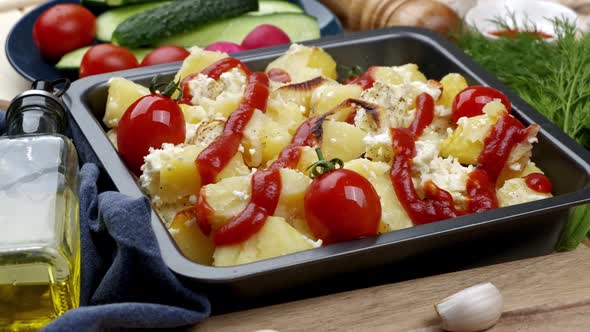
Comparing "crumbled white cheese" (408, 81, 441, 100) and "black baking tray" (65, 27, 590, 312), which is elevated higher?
"crumbled white cheese" (408, 81, 441, 100)

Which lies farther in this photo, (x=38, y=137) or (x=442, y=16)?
(x=442, y=16)

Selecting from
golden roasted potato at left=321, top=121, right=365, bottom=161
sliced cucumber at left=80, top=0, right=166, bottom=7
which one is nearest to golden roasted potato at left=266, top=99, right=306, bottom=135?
golden roasted potato at left=321, top=121, right=365, bottom=161

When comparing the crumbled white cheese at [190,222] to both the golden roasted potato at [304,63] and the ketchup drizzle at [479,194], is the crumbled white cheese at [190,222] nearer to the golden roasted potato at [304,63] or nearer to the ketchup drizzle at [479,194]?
the ketchup drizzle at [479,194]

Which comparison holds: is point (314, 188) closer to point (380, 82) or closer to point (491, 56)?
point (380, 82)

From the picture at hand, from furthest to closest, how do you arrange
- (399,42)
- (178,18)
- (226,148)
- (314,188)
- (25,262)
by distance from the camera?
(178,18) < (399,42) < (226,148) < (314,188) < (25,262)

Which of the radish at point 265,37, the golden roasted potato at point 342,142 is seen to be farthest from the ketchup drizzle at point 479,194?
the radish at point 265,37

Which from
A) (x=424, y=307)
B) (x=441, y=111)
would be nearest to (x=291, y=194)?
(x=424, y=307)

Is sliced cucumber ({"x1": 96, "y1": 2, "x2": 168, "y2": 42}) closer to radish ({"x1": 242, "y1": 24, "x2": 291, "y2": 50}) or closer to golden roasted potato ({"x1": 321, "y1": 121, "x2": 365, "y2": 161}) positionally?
radish ({"x1": 242, "y1": 24, "x2": 291, "y2": 50})

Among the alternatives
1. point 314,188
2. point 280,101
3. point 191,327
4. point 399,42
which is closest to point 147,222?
point 191,327
